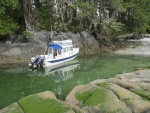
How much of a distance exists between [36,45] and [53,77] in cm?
920

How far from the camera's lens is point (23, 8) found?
29.2m

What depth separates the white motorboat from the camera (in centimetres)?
2320

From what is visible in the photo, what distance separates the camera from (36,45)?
27688mm

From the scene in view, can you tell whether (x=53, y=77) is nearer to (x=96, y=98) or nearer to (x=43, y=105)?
(x=96, y=98)

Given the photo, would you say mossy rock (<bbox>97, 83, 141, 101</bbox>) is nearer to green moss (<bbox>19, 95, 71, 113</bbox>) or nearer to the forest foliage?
green moss (<bbox>19, 95, 71, 113</bbox>)

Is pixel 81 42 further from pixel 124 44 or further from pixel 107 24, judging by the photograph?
pixel 124 44

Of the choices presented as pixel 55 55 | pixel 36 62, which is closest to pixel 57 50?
pixel 55 55

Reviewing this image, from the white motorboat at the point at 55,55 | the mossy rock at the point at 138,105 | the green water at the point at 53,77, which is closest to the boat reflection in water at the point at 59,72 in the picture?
the green water at the point at 53,77

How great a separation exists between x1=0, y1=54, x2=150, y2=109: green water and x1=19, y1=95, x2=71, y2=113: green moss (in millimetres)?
4178

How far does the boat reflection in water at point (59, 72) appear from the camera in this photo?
17.9 meters

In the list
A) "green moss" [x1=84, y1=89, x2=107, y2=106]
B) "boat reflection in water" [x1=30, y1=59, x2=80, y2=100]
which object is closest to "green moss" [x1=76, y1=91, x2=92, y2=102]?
A: "green moss" [x1=84, y1=89, x2=107, y2=106]

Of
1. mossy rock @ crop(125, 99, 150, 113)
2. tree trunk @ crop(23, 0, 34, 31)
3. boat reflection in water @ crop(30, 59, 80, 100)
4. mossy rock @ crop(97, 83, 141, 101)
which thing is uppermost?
tree trunk @ crop(23, 0, 34, 31)

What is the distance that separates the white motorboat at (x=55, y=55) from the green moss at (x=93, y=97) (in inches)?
555

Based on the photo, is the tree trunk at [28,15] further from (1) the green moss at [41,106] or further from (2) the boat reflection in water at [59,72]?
(1) the green moss at [41,106]
